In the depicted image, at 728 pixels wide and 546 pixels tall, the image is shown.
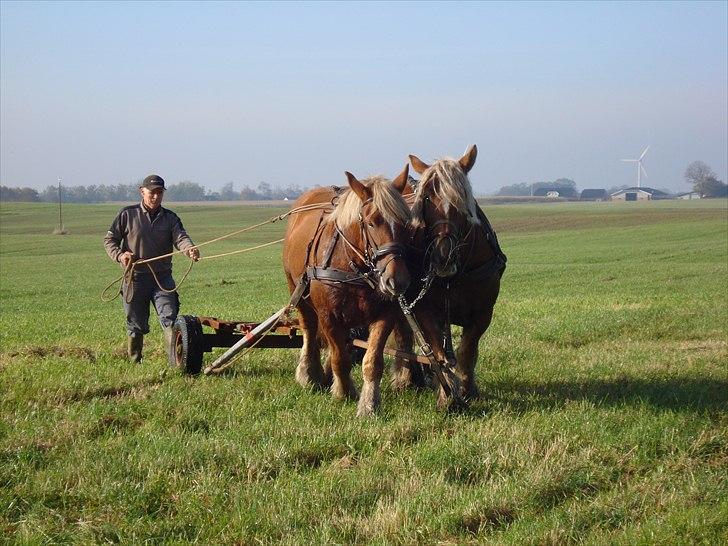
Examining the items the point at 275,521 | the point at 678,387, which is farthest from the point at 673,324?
the point at 275,521

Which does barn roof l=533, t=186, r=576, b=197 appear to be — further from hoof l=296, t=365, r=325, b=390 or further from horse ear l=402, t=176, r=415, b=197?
horse ear l=402, t=176, r=415, b=197

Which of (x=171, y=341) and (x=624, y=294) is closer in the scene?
(x=171, y=341)

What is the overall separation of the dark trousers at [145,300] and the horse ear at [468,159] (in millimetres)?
3697

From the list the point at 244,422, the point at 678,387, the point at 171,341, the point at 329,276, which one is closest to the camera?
the point at 244,422

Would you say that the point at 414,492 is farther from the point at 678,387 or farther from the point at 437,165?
the point at 678,387

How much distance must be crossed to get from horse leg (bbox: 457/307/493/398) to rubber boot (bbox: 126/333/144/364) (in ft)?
12.4

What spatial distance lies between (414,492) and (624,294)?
52.7 feet

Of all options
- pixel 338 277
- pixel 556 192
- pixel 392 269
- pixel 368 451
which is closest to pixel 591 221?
pixel 338 277

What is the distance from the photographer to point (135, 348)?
993 centimetres

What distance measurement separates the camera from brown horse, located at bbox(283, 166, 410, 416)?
22.4 ft

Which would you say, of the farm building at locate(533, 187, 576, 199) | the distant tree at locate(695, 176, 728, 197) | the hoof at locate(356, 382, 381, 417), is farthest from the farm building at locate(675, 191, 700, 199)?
the hoof at locate(356, 382, 381, 417)

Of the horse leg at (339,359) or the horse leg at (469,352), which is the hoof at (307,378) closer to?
the horse leg at (339,359)

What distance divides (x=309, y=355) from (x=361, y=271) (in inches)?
72.6

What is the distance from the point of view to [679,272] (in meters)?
27.7
